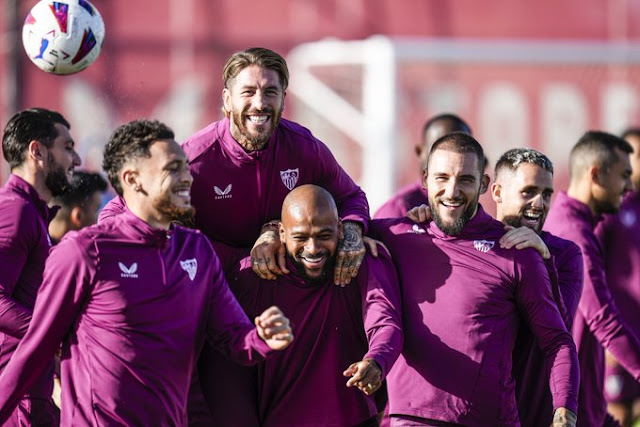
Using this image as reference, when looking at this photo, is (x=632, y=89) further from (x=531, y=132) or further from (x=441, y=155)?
(x=441, y=155)

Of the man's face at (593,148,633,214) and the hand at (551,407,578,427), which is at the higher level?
the man's face at (593,148,633,214)

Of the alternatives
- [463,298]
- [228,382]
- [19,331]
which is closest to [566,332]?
[463,298]

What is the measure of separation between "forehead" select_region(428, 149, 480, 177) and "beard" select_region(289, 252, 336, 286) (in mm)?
714

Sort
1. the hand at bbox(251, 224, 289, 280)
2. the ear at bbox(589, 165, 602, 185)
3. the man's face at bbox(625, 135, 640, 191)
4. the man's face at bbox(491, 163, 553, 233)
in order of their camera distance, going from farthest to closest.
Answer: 1. the man's face at bbox(625, 135, 640, 191)
2. the ear at bbox(589, 165, 602, 185)
3. the man's face at bbox(491, 163, 553, 233)
4. the hand at bbox(251, 224, 289, 280)

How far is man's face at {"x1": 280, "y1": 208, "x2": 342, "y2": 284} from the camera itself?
5602mm

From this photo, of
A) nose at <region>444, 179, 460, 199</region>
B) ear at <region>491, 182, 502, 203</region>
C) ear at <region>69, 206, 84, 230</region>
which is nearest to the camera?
nose at <region>444, 179, 460, 199</region>

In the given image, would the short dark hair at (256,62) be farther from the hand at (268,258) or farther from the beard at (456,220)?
the beard at (456,220)

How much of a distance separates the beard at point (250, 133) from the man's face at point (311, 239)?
54cm

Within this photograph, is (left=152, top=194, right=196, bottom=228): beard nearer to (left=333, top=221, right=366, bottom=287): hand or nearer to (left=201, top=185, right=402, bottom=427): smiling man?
(left=201, top=185, right=402, bottom=427): smiling man

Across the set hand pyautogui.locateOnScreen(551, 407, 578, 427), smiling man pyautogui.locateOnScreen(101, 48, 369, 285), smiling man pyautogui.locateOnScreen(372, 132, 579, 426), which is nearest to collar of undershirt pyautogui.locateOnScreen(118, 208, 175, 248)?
smiling man pyautogui.locateOnScreen(101, 48, 369, 285)

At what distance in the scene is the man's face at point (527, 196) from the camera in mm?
6492

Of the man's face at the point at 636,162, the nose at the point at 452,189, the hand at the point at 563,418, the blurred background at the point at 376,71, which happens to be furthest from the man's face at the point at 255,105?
the blurred background at the point at 376,71

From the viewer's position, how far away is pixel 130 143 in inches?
200

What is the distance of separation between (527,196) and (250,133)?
1.63m
